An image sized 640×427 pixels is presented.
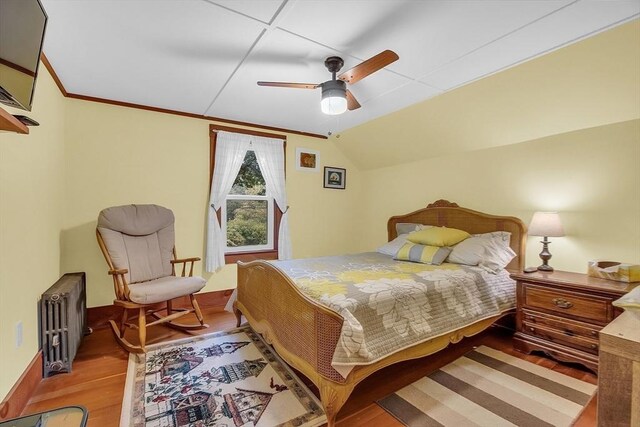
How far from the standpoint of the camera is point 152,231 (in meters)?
3.04

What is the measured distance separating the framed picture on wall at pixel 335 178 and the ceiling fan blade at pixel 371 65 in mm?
2463

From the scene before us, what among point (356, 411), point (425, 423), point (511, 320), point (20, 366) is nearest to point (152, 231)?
point (20, 366)

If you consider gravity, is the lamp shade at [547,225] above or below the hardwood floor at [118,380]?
above

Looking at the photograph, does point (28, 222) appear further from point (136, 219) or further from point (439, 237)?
point (439, 237)

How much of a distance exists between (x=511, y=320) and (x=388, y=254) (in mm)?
1328

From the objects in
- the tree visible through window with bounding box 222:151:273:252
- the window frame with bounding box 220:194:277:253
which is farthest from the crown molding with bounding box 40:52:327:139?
the window frame with bounding box 220:194:277:253

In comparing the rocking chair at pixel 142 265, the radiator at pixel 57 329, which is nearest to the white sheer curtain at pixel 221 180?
the rocking chair at pixel 142 265

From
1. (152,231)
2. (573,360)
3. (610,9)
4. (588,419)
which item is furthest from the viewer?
(152,231)

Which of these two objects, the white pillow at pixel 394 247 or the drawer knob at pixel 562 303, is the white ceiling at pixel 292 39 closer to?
the white pillow at pixel 394 247

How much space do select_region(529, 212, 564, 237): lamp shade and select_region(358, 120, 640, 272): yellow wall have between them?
0.25m

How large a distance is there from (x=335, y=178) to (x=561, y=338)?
3227 mm

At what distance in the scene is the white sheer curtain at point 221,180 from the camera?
140 inches

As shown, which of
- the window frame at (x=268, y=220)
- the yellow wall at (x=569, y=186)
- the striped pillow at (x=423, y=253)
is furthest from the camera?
the window frame at (x=268, y=220)

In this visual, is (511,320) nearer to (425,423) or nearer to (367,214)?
(425,423)
